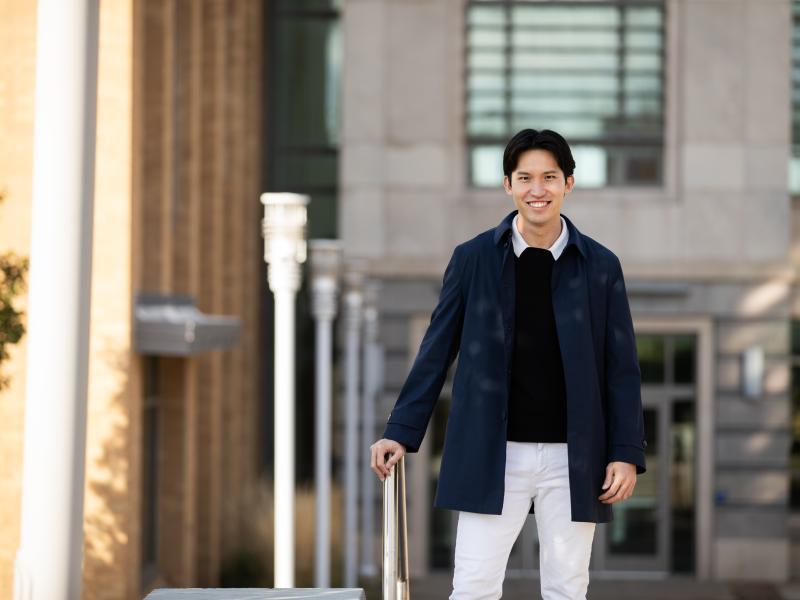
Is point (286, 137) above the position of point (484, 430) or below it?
above

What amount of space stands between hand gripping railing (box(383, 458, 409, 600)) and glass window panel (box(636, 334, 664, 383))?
1500 cm

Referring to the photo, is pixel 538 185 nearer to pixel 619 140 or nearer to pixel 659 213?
pixel 659 213

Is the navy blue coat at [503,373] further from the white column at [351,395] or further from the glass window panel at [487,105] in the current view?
the glass window panel at [487,105]

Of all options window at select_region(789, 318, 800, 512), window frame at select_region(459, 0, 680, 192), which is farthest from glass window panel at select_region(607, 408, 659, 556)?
window frame at select_region(459, 0, 680, 192)

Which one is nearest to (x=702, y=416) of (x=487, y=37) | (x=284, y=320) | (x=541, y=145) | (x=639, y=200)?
(x=639, y=200)

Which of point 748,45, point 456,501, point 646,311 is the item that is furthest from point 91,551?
point 748,45

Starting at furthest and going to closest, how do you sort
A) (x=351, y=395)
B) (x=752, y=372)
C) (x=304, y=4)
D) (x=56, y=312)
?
(x=304, y=4) → (x=752, y=372) → (x=351, y=395) → (x=56, y=312)

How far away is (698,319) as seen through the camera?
62.4 ft

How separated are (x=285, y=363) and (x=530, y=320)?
5.41m

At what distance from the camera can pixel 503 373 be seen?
4324 mm

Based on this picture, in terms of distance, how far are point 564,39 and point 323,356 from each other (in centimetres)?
836

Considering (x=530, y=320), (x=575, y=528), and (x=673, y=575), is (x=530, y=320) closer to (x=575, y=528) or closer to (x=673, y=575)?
(x=575, y=528)

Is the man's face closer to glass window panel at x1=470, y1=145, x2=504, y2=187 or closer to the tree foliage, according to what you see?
the tree foliage

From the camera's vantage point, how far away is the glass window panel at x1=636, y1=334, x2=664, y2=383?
1905 centimetres
